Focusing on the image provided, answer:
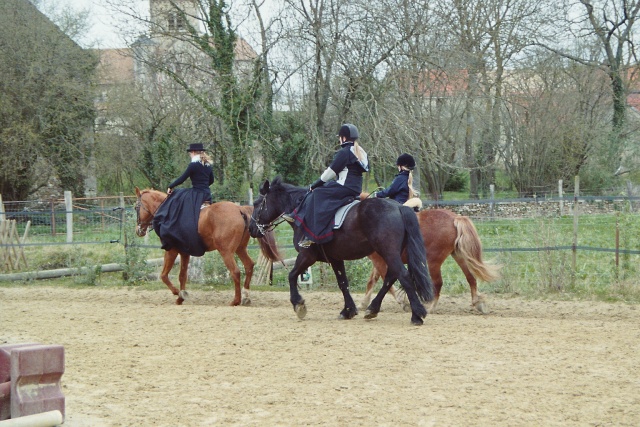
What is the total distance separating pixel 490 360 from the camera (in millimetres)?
6504

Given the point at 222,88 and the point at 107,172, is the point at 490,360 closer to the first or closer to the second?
the point at 222,88

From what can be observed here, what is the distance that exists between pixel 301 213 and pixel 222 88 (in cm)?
1156

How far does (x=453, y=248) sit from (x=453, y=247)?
0.05 ft

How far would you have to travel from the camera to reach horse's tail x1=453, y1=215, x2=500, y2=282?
9.55 meters

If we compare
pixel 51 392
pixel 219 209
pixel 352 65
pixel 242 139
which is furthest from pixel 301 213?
pixel 242 139

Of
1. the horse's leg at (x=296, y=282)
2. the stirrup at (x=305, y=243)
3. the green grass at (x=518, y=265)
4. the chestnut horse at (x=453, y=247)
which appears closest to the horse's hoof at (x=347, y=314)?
the horse's leg at (x=296, y=282)

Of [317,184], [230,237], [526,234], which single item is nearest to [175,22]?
[230,237]

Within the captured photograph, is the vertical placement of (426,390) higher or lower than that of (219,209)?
lower

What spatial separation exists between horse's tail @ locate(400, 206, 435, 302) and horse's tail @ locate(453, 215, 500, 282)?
1.10 metres

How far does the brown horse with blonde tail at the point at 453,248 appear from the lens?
9594 mm

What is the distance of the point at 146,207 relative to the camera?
12.0 m

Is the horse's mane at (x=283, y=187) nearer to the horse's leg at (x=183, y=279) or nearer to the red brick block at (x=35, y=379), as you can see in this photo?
the horse's leg at (x=183, y=279)

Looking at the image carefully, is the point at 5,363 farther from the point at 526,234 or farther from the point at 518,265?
the point at 526,234

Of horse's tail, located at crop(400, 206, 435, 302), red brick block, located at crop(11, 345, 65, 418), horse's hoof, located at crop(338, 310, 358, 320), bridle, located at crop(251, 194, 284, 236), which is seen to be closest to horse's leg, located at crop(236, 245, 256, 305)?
bridle, located at crop(251, 194, 284, 236)
